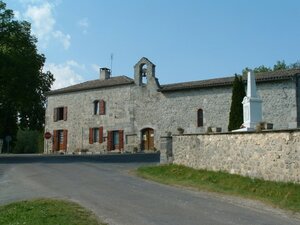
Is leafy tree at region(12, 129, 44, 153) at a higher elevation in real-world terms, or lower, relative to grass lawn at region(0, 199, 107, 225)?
higher

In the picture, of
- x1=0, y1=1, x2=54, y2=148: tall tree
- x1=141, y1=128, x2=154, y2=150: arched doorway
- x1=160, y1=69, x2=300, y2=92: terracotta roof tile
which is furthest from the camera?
x1=141, y1=128, x2=154, y2=150: arched doorway

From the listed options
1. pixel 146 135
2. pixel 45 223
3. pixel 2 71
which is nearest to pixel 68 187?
pixel 45 223

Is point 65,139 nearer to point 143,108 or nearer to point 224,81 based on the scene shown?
point 143,108

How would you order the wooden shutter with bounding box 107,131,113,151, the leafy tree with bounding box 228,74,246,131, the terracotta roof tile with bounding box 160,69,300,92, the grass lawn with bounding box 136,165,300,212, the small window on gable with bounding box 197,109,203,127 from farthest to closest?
the wooden shutter with bounding box 107,131,113,151 → the small window on gable with bounding box 197,109,203,127 → the terracotta roof tile with bounding box 160,69,300,92 → the leafy tree with bounding box 228,74,246,131 → the grass lawn with bounding box 136,165,300,212

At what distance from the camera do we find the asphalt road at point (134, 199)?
959 cm

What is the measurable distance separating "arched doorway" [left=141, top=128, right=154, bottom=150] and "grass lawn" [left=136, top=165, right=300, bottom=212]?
17.4 metres

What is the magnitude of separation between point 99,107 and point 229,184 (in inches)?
1067

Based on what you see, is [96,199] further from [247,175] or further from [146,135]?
[146,135]

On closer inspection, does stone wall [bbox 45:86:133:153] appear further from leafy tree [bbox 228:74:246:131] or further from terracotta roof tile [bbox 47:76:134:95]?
leafy tree [bbox 228:74:246:131]

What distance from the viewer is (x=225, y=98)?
33000 millimetres

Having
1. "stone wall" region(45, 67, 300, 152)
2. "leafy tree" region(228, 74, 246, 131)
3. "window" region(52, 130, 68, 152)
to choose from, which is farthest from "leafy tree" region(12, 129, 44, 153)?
"leafy tree" region(228, 74, 246, 131)

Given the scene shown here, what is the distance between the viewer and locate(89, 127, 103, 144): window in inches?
1599

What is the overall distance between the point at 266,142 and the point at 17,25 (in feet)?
87.6

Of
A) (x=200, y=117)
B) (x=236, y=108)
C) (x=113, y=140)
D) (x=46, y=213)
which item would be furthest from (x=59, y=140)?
(x=46, y=213)
